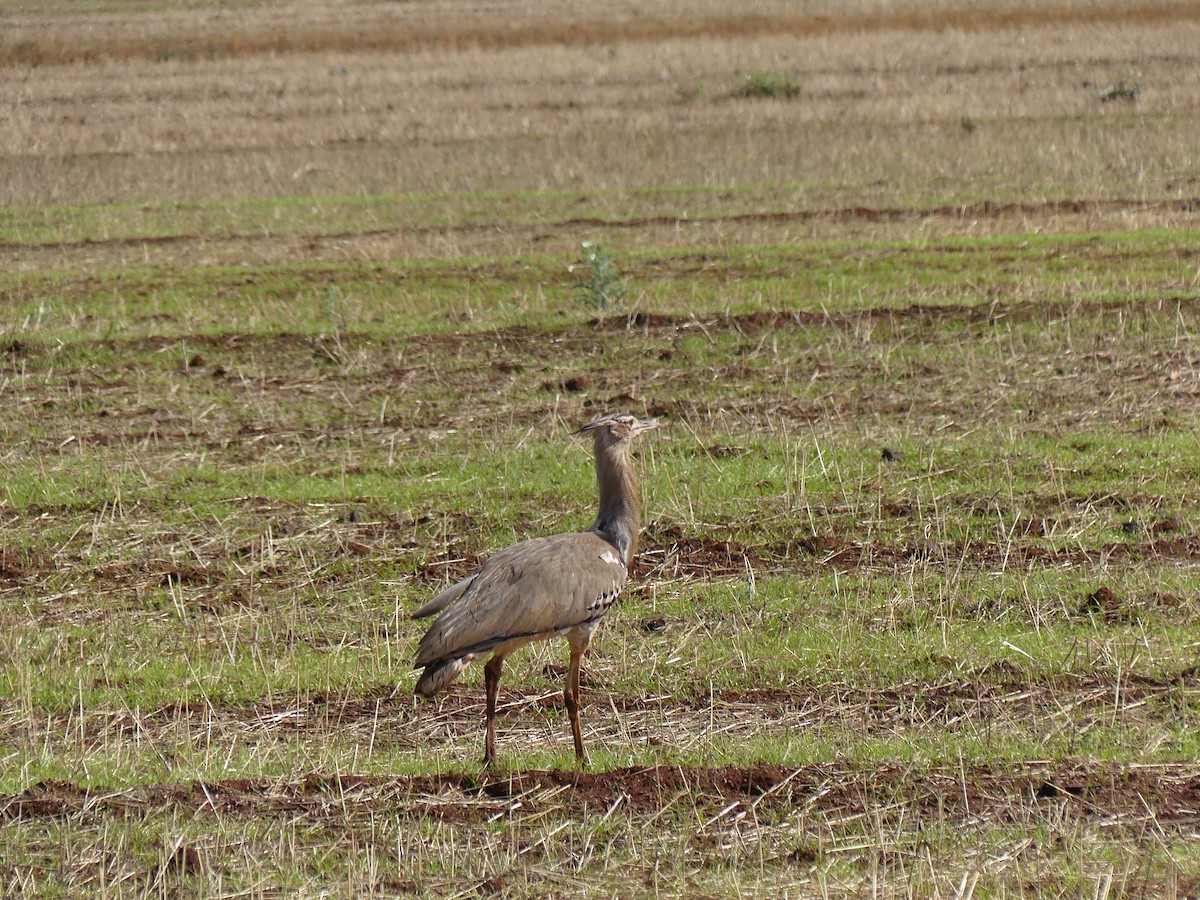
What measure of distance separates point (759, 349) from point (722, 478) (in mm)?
3051

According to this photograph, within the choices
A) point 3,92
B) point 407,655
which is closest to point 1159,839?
point 407,655

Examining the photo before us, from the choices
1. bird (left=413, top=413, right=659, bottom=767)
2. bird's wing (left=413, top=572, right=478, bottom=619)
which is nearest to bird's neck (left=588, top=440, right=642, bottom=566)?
bird (left=413, top=413, right=659, bottom=767)

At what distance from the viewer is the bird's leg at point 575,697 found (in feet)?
19.2

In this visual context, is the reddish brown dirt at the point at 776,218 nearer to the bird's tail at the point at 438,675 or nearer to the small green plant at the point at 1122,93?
the small green plant at the point at 1122,93

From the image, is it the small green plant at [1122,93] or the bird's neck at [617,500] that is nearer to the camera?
the bird's neck at [617,500]

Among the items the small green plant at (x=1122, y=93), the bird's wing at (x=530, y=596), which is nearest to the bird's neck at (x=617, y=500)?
the bird's wing at (x=530, y=596)

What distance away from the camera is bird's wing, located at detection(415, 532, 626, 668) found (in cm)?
567

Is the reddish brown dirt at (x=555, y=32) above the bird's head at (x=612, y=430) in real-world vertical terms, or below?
above

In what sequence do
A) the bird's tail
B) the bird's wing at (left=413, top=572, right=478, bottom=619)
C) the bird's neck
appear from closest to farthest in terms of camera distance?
the bird's tail, the bird's wing at (left=413, top=572, right=478, bottom=619), the bird's neck

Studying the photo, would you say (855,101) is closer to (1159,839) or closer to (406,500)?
(406,500)

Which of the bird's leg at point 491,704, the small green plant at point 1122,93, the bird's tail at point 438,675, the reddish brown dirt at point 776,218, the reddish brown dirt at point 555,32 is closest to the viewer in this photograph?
the bird's tail at point 438,675

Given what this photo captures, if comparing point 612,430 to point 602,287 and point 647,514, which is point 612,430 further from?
point 602,287

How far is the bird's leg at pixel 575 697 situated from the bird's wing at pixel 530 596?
0.13 m

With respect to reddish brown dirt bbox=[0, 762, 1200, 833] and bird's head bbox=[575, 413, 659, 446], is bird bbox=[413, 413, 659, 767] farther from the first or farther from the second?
reddish brown dirt bbox=[0, 762, 1200, 833]
